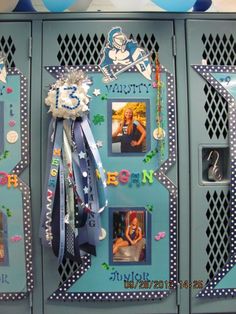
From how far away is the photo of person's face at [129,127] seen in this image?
130 centimetres

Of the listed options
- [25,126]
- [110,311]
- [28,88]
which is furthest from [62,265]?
[28,88]

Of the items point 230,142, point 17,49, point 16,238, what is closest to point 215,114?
point 230,142

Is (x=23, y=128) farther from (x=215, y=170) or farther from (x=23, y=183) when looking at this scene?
(x=215, y=170)

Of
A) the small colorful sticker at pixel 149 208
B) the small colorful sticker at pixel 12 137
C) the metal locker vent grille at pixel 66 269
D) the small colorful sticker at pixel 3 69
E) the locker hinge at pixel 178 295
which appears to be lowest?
the locker hinge at pixel 178 295

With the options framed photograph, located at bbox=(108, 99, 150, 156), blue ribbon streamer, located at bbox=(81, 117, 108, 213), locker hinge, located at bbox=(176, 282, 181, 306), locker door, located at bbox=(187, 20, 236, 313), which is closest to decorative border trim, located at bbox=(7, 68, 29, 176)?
blue ribbon streamer, located at bbox=(81, 117, 108, 213)

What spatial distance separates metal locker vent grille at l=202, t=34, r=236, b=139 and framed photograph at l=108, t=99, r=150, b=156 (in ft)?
0.91

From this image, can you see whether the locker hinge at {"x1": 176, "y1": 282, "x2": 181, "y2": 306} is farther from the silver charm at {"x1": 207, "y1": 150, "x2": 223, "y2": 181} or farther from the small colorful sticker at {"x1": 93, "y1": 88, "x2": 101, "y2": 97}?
the small colorful sticker at {"x1": 93, "y1": 88, "x2": 101, "y2": 97}

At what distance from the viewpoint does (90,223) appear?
50.4 inches

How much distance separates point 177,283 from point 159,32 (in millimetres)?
1102

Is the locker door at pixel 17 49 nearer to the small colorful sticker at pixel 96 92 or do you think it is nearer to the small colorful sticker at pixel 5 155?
the small colorful sticker at pixel 5 155

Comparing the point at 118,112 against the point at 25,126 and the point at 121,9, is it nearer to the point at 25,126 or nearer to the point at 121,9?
the point at 25,126

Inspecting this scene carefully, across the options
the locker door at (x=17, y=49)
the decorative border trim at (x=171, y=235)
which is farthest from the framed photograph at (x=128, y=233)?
the locker door at (x=17, y=49)

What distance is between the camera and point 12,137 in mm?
1297

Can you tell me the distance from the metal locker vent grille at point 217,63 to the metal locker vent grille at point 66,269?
2.69 ft
